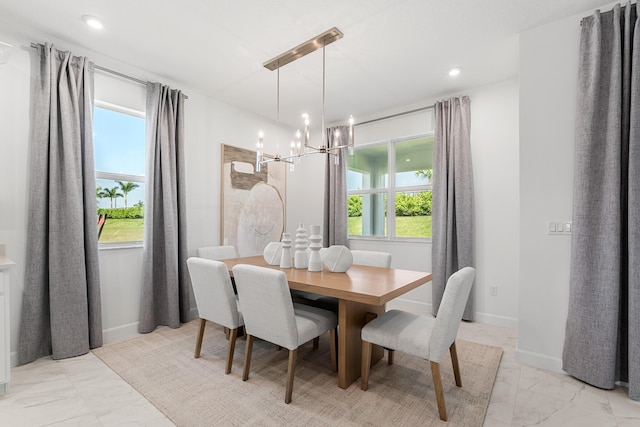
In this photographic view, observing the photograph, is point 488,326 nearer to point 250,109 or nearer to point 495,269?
point 495,269

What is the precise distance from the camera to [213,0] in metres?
2.07

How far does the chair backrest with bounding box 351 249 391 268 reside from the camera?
9.41 feet

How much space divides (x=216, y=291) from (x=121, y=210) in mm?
1595

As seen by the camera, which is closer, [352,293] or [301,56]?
[352,293]

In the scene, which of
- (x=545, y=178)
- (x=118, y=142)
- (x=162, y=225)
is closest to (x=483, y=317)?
(x=545, y=178)

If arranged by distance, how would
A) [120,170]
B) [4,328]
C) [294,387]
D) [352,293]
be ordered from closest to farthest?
[352,293]
[4,328]
[294,387]
[120,170]

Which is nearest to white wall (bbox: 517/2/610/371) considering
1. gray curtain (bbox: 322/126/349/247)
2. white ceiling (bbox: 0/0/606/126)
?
white ceiling (bbox: 0/0/606/126)

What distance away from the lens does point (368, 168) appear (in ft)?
14.7

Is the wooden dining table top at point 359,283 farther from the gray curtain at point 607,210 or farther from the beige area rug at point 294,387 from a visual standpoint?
the gray curtain at point 607,210

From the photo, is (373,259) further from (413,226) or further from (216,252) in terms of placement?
(216,252)

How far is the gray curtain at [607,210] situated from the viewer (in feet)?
6.24

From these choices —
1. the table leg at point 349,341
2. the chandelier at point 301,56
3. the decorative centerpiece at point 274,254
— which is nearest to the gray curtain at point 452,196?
the chandelier at point 301,56

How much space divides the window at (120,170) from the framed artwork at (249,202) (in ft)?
3.02

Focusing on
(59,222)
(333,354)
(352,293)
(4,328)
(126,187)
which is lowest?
(333,354)
